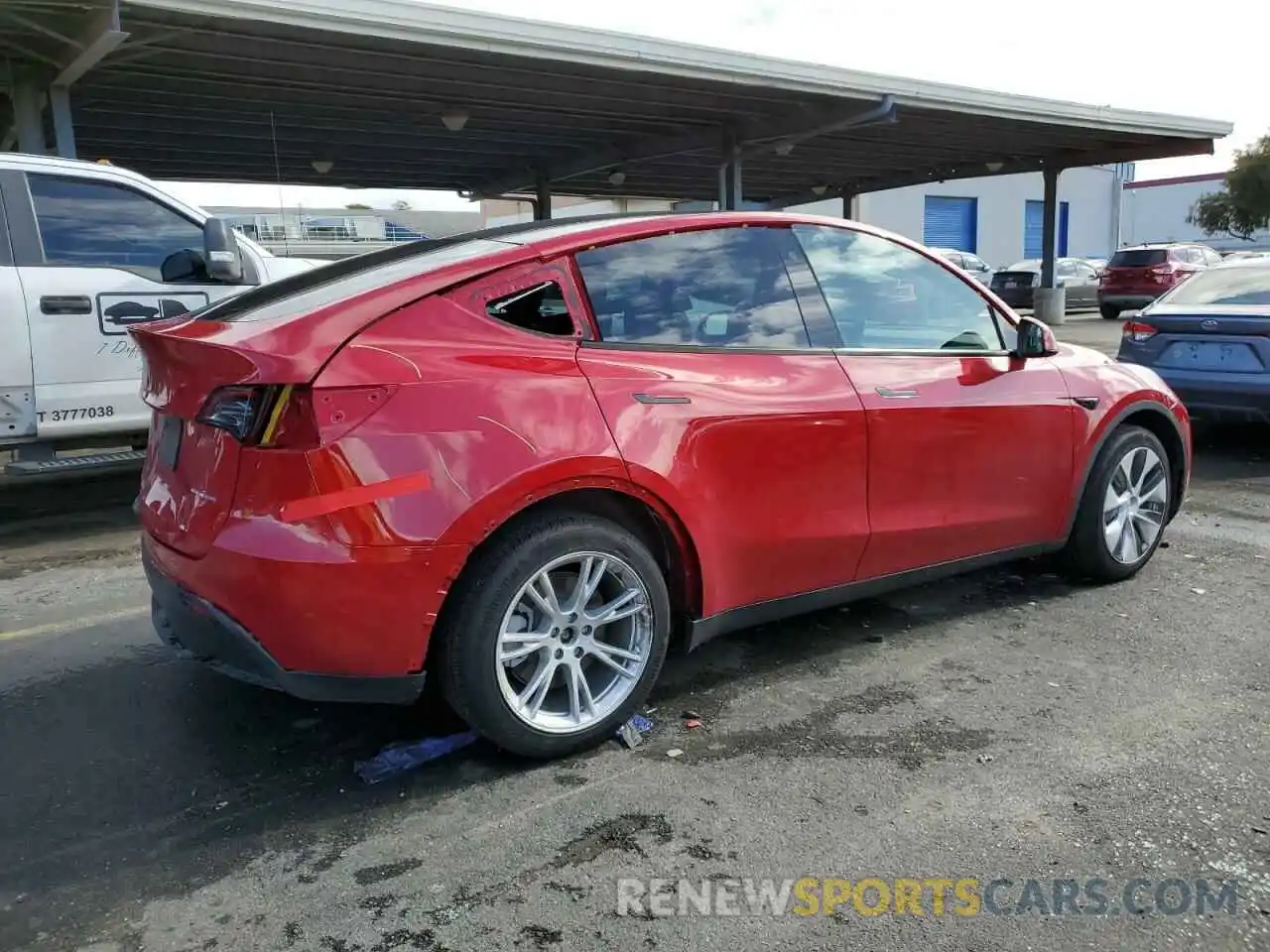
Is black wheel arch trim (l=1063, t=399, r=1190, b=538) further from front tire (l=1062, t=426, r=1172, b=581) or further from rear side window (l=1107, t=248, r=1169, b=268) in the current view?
rear side window (l=1107, t=248, r=1169, b=268)

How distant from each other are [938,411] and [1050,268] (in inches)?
865

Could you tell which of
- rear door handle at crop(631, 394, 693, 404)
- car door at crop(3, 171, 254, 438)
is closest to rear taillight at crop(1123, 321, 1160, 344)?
rear door handle at crop(631, 394, 693, 404)

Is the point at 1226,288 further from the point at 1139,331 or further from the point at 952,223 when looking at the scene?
the point at 952,223

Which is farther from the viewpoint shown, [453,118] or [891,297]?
[453,118]

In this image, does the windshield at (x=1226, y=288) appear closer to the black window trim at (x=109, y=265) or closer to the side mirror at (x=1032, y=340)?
the side mirror at (x=1032, y=340)

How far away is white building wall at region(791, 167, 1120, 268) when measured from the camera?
35812 millimetres

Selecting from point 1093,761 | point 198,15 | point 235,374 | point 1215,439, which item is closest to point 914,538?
point 1093,761

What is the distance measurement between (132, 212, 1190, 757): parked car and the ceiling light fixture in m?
11.3

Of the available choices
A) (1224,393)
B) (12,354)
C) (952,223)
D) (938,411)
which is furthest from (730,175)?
(952,223)

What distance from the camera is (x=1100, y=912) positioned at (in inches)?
93.4

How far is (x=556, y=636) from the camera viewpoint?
307 centimetres

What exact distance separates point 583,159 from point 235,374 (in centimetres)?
1696

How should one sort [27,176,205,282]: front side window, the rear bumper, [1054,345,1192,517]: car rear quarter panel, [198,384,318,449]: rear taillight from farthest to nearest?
the rear bumper < [27,176,205,282]: front side window < [1054,345,1192,517]: car rear quarter panel < [198,384,318,449]: rear taillight

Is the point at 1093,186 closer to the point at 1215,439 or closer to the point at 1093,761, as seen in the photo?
the point at 1215,439
